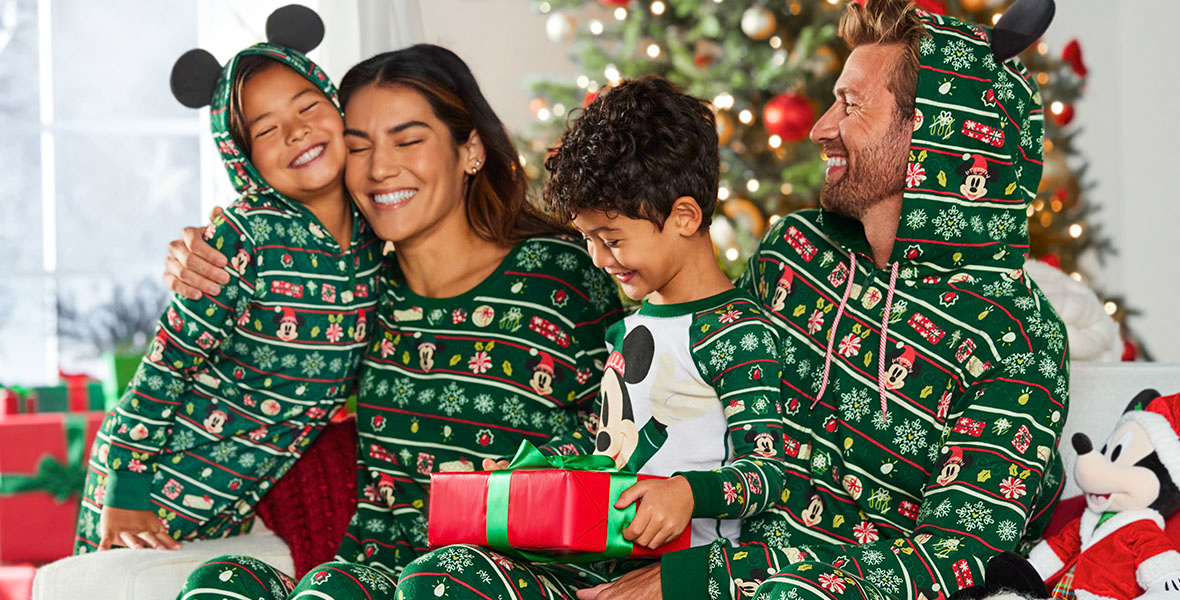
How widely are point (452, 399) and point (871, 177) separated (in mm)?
764

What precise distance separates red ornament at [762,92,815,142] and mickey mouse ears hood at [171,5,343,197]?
1939 millimetres

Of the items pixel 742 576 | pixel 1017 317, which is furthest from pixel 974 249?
pixel 742 576

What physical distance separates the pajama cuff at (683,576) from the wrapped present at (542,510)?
2cm

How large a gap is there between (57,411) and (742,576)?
3.17 meters

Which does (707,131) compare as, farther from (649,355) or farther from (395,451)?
(395,451)

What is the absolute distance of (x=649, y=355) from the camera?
1.54 metres

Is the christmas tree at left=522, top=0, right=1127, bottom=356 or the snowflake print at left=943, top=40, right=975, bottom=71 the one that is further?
the christmas tree at left=522, top=0, right=1127, bottom=356

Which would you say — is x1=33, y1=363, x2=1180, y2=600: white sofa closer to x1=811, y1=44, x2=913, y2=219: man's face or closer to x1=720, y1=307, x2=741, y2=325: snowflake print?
x1=811, y1=44, x2=913, y2=219: man's face

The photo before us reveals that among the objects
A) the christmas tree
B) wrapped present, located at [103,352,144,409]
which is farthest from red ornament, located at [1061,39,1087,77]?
wrapped present, located at [103,352,144,409]

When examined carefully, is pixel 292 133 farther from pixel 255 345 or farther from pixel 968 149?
pixel 968 149

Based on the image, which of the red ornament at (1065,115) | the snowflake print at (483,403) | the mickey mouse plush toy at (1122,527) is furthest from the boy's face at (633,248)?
the red ornament at (1065,115)

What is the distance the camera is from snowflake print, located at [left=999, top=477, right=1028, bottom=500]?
4.64 feet

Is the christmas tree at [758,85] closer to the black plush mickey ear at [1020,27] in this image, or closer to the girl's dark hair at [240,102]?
the girl's dark hair at [240,102]

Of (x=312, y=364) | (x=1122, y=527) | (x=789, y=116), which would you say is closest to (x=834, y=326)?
(x=1122, y=527)
